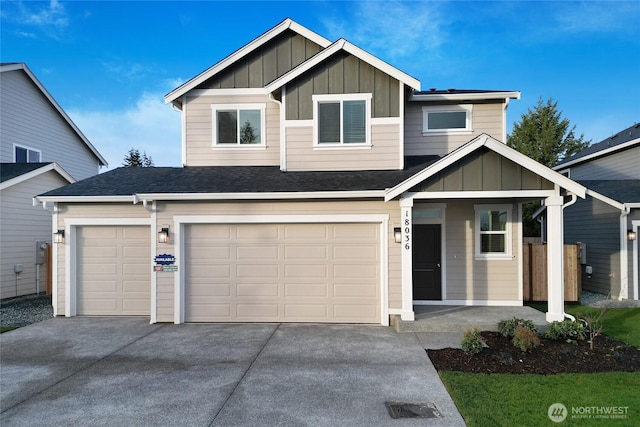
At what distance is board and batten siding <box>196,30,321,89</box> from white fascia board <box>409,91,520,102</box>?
133 inches

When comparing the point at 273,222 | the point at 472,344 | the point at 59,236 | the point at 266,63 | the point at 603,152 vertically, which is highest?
the point at 266,63

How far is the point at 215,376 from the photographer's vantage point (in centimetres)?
484

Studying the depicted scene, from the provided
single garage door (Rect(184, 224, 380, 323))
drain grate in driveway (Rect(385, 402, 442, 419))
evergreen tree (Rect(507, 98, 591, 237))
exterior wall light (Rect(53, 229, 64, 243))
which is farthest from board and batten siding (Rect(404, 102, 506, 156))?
evergreen tree (Rect(507, 98, 591, 237))

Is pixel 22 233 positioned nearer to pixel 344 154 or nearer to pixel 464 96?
pixel 344 154

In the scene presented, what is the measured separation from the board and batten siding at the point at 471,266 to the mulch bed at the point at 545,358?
8.62 feet

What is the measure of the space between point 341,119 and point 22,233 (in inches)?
428

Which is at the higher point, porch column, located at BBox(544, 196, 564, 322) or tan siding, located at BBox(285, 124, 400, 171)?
tan siding, located at BBox(285, 124, 400, 171)

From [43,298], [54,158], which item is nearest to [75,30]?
[54,158]

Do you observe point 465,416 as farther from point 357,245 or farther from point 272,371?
point 357,245

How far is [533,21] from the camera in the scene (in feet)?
38.5

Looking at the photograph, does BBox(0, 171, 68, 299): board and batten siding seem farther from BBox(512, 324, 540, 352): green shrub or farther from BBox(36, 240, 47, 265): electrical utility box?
BBox(512, 324, 540, 352): green shrub

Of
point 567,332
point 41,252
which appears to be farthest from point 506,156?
point 41,252

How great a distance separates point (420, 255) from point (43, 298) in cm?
1145

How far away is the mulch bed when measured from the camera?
16.1 feet
